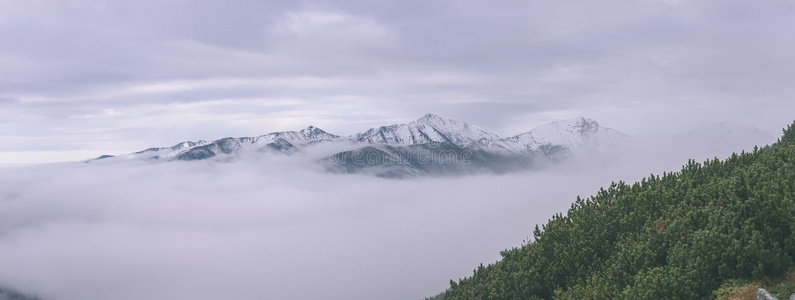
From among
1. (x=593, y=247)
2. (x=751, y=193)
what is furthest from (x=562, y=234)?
(x=751, y=193)

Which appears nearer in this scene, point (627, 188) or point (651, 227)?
point (651, 227)

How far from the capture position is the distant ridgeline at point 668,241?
1667cm

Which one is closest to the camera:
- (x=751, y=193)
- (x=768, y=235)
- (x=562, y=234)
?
(x=768, y=235)

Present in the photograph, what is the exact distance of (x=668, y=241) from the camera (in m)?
22.0

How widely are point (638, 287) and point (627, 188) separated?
54.0 feet

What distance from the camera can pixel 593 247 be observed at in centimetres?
2745

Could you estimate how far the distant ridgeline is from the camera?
54.7ft

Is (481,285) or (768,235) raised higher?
(768,235)

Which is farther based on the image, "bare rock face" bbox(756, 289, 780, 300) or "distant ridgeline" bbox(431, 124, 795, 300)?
"distant ridgeline" bbox(431, 124, 795, 300)

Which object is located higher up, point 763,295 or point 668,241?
point 668,241

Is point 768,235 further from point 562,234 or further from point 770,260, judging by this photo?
point 562,234

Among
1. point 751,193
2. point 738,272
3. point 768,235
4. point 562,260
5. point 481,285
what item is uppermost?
point 751,193

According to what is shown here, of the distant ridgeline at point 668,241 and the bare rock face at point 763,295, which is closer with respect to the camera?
the bare rock face at point 763,295

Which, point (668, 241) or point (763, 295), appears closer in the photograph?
point (763, 295)
